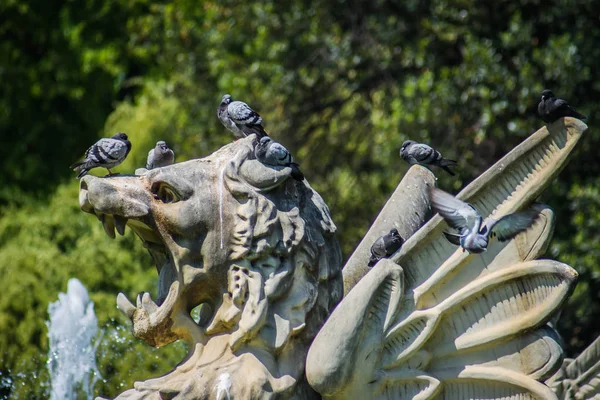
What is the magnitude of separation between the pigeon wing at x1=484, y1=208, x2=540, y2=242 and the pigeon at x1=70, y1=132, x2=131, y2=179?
2.04m

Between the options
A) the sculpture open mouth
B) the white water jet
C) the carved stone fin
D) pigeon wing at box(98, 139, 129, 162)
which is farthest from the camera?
the white water jet

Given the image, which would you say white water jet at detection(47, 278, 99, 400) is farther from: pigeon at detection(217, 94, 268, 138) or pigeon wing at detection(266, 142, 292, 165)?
pigeon wing at detection(266, 142, 292, 165)

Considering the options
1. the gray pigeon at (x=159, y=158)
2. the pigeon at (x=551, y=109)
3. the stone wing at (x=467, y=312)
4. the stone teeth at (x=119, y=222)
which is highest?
the gray pigeon at (x=159, y=158)

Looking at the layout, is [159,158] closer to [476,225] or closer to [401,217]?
[401,217]

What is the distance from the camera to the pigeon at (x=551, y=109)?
3957mm

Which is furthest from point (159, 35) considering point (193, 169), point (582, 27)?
point (193, 169)

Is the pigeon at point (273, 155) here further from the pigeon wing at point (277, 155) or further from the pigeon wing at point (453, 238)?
the pigeon wing at point (453, 238)

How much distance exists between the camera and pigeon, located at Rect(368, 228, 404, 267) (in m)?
4.19

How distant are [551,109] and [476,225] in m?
0.70

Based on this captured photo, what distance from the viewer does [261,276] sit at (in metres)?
3.77

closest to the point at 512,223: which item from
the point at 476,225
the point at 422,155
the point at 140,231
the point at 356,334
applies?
the point at 476,225

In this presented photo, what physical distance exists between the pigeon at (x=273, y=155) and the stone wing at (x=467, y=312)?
1.60 ft

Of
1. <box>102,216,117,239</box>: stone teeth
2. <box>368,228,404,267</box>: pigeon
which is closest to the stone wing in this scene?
<box>368,228,404,267</box>: pigeon

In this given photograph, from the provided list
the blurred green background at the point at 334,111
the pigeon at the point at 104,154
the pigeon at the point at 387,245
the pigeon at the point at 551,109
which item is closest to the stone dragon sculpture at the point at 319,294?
the pigeon at the point at 551,109
